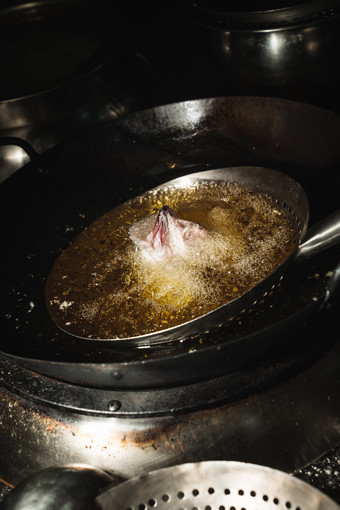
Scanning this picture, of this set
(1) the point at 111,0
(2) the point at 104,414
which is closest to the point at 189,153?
(2) the point at 104,414

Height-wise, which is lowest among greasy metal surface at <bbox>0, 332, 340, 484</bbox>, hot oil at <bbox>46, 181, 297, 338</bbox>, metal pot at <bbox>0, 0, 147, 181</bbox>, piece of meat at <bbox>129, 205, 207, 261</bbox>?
greasy metal surface at <bbox>0, 332, 340, 484</bbox>

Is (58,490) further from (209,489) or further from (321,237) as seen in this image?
(321,237)

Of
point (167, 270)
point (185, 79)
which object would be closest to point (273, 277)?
point (167, 270)

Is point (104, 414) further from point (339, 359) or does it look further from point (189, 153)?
point (189, 153)

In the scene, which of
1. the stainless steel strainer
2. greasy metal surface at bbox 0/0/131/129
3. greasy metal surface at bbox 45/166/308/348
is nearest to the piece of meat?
greasy metal surface at bbox 45/166/308/348

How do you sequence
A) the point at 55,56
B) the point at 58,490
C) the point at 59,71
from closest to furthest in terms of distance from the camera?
the point at 58,490
the point at 59,71
the point at 55,56

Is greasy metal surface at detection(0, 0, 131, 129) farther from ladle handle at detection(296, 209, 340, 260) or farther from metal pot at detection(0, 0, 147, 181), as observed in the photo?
ladle handle at detection(296, 209, 340, 260)

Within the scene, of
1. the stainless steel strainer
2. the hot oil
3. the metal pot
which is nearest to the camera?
the stainless steel strainer
